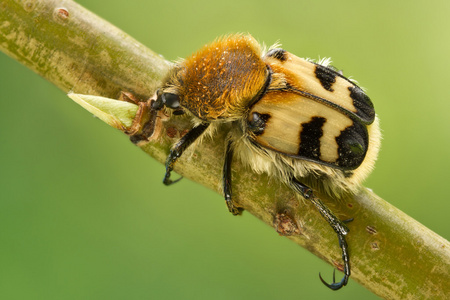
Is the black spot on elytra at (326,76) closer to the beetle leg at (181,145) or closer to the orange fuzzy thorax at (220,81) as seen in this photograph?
the orange fuzzy thorax at (220,81)

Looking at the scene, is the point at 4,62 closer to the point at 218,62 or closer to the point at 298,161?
the point at 218,62

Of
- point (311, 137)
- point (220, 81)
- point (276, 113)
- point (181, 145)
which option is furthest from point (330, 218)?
point (220, 81)

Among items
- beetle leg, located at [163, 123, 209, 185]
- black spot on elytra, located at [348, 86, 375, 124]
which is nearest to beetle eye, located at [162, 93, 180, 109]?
beetle leg, located at [163, 123, 209, 185]

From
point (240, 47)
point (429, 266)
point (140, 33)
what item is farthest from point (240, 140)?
point (140, 33)

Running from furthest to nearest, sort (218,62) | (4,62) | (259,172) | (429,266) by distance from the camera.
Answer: (4,62), (218,62), (259,172), (429,266)

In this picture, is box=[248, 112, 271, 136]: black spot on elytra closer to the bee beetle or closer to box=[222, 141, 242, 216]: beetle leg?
the bee beetle
